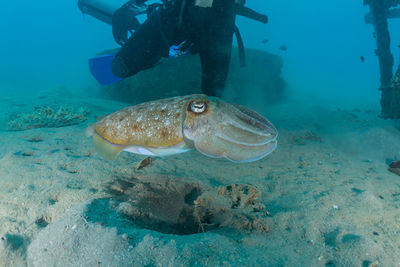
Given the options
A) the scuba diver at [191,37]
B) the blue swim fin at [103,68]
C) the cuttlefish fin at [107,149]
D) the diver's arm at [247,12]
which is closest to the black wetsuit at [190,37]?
the scuba diver at [191,37]

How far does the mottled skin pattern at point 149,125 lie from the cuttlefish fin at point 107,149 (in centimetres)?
5

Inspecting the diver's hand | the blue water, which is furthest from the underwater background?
the blue water

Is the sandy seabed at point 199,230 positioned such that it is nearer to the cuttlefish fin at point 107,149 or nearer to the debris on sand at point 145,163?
the debris on sand at point 145,163

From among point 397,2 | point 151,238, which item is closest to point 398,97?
point 397,2

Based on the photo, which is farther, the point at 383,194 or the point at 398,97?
the point at 398,97

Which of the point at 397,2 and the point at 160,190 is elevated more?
the point at 397,2

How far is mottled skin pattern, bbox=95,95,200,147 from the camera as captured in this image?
2137mm

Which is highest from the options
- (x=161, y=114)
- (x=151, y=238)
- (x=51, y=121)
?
(x=161, y=114)

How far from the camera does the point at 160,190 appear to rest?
9.62ft

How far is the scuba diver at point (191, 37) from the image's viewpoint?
4548 mm

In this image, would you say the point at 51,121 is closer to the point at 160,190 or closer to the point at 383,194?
the point at 160,190

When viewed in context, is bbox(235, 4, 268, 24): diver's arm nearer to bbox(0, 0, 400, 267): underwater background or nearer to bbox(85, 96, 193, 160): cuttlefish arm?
bbox(0, 0, 400, 267): underwater background

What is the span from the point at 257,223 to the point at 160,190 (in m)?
1.35

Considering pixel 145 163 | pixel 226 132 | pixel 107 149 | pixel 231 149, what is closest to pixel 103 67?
pixel 145 163
